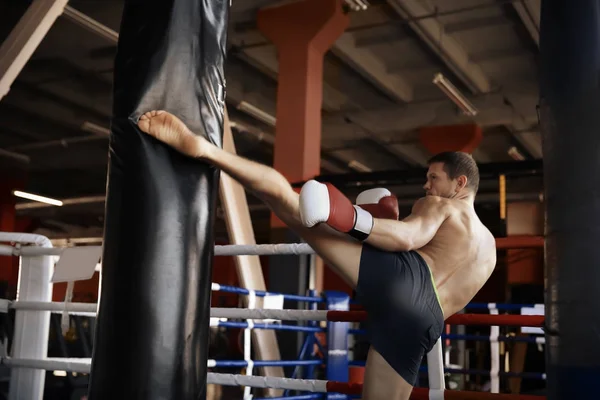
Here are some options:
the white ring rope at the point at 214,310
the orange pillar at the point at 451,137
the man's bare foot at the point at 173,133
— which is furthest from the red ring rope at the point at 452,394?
the orange pillar at the point at 451,137

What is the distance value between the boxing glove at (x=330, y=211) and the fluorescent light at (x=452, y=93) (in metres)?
6.24

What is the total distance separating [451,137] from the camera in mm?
10406

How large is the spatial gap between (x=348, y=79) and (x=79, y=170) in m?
6.94

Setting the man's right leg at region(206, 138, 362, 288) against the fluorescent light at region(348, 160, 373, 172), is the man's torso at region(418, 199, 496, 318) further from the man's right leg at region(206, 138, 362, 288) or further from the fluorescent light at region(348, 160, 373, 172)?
the fluorescent light at region(348, 160, 373, 172)

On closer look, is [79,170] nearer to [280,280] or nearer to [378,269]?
[280,280]

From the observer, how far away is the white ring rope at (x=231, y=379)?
85.6 inches

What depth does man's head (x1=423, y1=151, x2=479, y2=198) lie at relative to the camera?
1895 mm

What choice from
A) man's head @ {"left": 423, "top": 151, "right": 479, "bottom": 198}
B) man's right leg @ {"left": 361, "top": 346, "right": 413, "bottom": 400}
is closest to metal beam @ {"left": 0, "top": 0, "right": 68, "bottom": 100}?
man's head @ {"left": 423, "top": 151, "right": 479, "bottom": 198}

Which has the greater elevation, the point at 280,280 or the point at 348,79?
the point at 348,79

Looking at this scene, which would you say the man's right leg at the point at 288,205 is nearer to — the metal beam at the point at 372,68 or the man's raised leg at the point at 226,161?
the man's raised leg at the point at 226,161

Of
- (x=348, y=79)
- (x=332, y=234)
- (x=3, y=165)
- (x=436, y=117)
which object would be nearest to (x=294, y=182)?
(x=348, y=79)

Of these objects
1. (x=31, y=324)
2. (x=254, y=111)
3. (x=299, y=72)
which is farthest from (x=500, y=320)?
(x=254, y=111)

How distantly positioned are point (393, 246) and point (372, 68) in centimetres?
744

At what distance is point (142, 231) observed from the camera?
165cm
